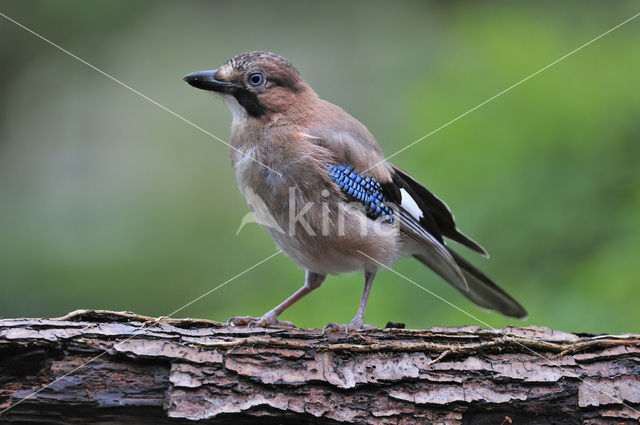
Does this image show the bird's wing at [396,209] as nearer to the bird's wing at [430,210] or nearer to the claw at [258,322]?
the bird's wing at [430,210]

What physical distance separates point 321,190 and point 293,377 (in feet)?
4.52

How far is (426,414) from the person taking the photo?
3473mm

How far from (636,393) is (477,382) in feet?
2.54

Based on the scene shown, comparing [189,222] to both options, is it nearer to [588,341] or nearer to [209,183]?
[209,183]

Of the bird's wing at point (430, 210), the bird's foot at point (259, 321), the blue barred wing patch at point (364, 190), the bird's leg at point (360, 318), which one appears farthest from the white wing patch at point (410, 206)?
Result: the bird's foot at point (259, 321)

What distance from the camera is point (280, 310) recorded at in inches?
193

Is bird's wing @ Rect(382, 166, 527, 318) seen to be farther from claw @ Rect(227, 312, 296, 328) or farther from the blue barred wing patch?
claw @ Rect(227, 312, 296, 328)

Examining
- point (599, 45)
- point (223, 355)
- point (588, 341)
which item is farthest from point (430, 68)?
point (223, 355)

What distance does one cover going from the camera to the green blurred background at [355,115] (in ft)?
17.1

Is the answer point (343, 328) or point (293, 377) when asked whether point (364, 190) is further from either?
point (293, 377)

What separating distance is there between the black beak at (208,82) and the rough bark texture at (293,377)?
167cm

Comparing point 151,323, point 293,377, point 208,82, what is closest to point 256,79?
point 208,82

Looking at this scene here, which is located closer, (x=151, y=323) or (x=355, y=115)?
(x=151, y=323)

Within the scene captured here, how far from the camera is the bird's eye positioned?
4.84 m
